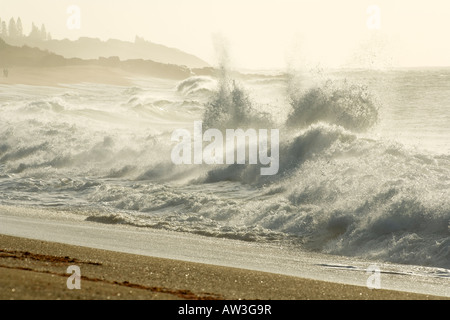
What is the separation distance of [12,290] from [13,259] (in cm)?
233

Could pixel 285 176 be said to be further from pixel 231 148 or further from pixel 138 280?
pixel 138 280

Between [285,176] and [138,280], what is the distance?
9.35m

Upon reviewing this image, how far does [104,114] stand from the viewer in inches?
1391

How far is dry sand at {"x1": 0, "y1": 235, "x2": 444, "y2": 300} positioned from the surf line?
8.51 metres

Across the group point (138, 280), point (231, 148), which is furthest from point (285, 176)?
point (138, 280)

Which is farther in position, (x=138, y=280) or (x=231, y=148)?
(x=231, y=148)

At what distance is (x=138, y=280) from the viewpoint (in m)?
7.10

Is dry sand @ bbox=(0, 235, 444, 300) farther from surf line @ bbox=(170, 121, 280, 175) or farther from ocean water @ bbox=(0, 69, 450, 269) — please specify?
surf line @ bbox=(170, 121, 280, 175)

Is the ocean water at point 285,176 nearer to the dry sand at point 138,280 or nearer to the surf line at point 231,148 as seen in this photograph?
the surf line at point 231,148

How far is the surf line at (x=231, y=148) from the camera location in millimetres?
18234

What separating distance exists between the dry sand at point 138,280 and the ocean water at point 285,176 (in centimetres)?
289

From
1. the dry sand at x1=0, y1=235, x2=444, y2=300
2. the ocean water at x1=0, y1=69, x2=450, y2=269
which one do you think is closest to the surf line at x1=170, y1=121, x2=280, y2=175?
the ocean water at x1=0, y1=69, x2=450, y2=269

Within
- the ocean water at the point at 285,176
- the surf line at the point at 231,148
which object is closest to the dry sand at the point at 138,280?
the ocean water at the point at 285,176

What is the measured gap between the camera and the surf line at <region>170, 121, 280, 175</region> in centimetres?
1823
